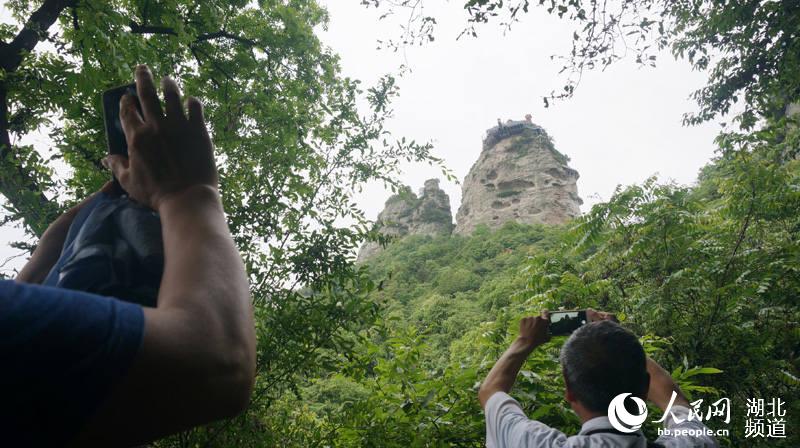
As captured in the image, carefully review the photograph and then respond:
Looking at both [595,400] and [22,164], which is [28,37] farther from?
[595,400]

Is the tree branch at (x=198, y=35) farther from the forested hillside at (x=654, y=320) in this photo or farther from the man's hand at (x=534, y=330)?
the man's hand at (x=534, y=330)

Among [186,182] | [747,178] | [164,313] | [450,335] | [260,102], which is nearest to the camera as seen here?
[164,313]

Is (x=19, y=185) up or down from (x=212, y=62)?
down

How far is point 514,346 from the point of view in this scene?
212 centimetres

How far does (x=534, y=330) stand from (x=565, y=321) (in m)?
0.26

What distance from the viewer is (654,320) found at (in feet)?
13.8

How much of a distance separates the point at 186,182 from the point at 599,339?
1.69m

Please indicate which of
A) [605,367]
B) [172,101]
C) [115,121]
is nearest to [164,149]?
[172,101]

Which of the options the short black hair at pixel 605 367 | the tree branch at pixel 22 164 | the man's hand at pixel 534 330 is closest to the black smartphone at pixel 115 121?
the short black hair at pixel 605 367

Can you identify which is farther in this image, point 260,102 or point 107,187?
point 260,102

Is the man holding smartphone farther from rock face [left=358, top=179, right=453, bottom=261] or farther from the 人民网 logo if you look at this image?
rock face [left=358, top=179, right=453, bottom=261]

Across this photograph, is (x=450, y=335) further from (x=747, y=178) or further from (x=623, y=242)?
(x=747, y=178)

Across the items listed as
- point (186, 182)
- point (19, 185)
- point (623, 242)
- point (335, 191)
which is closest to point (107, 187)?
point (186, 182)

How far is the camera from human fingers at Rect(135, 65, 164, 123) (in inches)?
30.7
